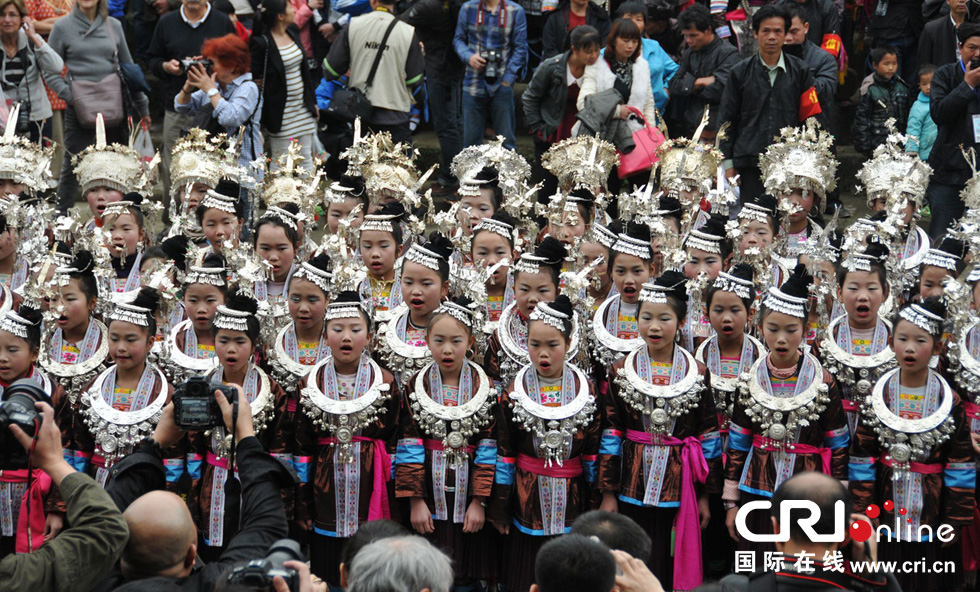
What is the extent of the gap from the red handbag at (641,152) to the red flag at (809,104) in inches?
45.1

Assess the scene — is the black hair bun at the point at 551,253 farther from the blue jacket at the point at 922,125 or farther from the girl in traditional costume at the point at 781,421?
the blue jacket at the point at 922,125

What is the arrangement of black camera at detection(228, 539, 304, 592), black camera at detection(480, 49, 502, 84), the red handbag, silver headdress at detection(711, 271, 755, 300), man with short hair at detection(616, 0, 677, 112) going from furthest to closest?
black camera at detection(480, 49, 502, 84) < man with short hair at detection(616, 0, 677, 112) < the red handbag < silver headdress at detection(711, 271, 755, 300) < black camera at detection(228, 539, 304, 592)

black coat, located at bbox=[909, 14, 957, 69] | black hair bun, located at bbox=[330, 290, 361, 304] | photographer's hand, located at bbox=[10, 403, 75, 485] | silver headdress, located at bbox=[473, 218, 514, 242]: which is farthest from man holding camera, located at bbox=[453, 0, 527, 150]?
photographer's hand, located at bbox=[10, 403, 75, 485]

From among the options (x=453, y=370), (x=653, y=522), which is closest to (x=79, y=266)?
(x=453, y=370)

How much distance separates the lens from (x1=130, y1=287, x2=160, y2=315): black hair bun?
21.4ft

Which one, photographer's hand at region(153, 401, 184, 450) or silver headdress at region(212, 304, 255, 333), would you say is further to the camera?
silver headdress at region(212, 304, 255, 333)

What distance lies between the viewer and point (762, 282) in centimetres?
755

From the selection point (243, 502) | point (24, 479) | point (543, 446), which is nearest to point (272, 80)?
point (24, 479)

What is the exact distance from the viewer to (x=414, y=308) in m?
7.08

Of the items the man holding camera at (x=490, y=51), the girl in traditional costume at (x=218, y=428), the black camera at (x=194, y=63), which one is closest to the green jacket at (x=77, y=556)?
the girl in traditional costume at (x=218, y=428)

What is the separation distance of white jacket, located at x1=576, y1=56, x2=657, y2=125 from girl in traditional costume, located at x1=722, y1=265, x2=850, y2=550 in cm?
436

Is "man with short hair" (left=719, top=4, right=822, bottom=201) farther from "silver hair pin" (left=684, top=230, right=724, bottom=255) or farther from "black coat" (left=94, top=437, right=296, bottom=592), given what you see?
"black coat" (left=94, top=437, right=296, bottom=592)

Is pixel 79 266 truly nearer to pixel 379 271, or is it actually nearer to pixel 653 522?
pixel 379 271

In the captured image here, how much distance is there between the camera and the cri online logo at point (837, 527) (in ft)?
13.5
